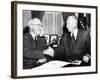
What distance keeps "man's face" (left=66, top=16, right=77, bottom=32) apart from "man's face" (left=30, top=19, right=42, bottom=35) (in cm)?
20

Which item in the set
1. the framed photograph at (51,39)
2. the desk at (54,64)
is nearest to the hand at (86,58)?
the framed photograph at (51,39)

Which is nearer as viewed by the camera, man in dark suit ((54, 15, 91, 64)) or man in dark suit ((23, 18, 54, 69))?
man in dark suit ((23, 18, 54, 69))

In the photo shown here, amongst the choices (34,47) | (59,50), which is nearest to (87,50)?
(59,50)

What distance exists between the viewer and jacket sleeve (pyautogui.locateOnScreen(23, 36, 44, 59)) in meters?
1.54

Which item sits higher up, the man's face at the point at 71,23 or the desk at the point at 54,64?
the man's face at the point at 71,23

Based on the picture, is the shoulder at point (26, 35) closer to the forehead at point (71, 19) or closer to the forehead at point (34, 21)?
the forehead at point (34, 21)

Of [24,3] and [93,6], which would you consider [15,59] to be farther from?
[93,6]

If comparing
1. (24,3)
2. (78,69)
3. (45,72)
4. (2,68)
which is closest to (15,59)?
(2,68)

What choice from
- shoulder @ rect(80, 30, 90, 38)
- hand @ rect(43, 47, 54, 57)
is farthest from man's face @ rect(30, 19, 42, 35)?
shoulder @ rect(80, 30, 90, 38)

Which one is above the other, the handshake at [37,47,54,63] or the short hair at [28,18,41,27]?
the short hair at [28,18,41,27]

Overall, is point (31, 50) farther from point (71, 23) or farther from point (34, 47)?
point (71, 23)

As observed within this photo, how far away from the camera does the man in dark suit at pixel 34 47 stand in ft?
5.08

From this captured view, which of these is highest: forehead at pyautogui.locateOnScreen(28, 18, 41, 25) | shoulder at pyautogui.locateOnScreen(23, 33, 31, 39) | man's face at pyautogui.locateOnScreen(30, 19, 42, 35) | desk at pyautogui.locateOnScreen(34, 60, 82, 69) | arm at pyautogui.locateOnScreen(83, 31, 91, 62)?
forehead at pyautogui.locateOnScreen(28, 18, 41, 25)

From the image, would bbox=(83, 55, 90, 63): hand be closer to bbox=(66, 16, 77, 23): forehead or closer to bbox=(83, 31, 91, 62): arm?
bbox=(83, 31, 91, 62): arm
